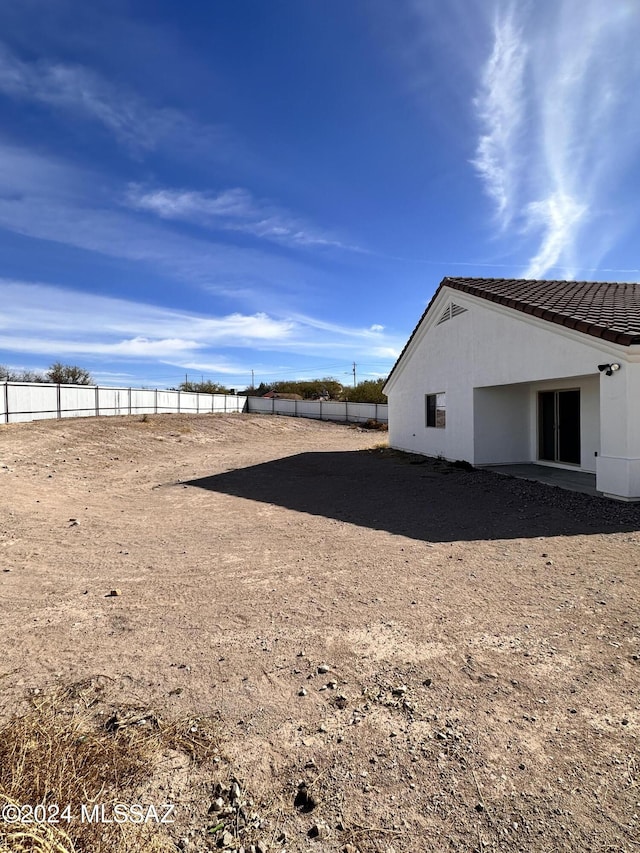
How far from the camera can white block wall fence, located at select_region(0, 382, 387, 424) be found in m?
22.8

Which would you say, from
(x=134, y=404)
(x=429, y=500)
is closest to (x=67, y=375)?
(x=134, y=404)

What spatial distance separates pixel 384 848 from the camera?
1900mm

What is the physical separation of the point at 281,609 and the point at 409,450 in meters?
13.8

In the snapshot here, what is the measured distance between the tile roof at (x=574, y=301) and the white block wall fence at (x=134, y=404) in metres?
19.6

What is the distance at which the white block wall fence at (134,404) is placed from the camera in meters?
22.8

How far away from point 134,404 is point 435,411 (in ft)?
76.2

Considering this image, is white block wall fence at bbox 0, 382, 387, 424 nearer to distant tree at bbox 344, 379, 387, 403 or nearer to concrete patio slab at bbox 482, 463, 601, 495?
distant tree at bbox 344, 379, 387, 403

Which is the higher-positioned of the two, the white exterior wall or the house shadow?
the white exterior wall

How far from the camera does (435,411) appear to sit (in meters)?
15.4

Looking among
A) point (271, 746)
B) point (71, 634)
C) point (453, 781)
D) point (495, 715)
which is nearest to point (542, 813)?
point (453, 781)

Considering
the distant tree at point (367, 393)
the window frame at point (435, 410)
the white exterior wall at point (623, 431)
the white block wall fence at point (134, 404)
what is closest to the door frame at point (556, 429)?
the window frame at point (435, 410)

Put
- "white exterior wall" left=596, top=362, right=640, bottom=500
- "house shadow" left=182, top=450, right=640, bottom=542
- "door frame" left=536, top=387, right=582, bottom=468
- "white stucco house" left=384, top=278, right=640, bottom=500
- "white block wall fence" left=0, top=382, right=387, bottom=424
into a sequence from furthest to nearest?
"white block wall fence" left=0, top=382, right=387, bottom=424 < "door frame" left=536, top=387, right=582, bottom=468 < "white stucco house" left=384, top=278, right=640, bottom=500 < "white exterior wall" left=596, top=362, right=640, bottom=500 < "house shadow" left=182, top=450, right=640, bottom=542

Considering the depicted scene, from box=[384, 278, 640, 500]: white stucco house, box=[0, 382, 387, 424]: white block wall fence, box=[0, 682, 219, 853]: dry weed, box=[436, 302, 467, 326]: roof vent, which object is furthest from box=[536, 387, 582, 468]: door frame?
box=[0, 382, 387, 424]: white block wall fence

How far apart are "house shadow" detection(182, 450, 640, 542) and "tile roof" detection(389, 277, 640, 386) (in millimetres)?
3246
